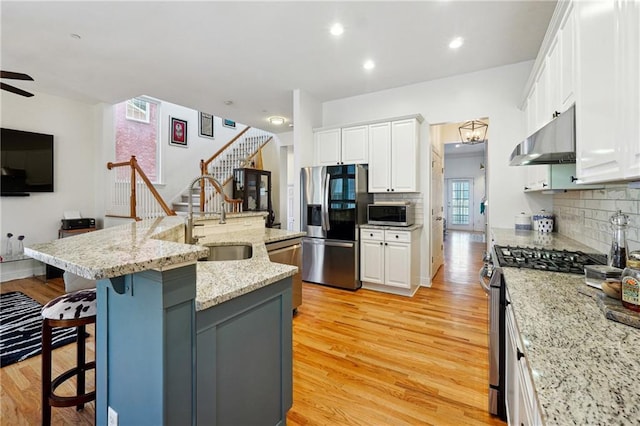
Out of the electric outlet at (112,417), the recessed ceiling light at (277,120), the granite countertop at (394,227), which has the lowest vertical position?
the electric outlet at (112,417)

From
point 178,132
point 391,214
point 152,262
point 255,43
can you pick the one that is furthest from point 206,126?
point 152,262

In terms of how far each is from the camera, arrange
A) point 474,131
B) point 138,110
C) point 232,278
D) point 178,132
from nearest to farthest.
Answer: point 232,278 → point 474,131 → point 138,110 → point 178,132

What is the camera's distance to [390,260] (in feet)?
12.7

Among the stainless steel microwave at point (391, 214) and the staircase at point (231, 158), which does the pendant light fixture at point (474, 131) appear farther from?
the staircase at point (231, 158)

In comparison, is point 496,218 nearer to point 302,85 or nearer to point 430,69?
point 430,69

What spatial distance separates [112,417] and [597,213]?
3108 millimetres

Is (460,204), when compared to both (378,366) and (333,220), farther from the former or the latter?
(378,366)

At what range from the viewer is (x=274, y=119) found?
598cm

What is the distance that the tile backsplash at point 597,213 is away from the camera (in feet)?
5.26

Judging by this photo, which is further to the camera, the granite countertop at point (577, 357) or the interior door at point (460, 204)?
the interior door at point (460, 204)

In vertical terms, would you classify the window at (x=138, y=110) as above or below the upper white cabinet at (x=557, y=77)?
above

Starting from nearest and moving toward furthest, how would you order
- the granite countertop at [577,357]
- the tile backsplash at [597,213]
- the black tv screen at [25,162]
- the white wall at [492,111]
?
the granite countertop at [577,357], the tile backsplash at [597,213], the white wall at [492,111], the black tv screen at [25,162]

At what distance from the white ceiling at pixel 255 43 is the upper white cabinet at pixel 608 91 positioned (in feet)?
5.15

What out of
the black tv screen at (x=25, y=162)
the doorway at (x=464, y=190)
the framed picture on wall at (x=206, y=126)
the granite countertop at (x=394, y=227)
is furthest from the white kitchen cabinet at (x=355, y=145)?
the doorway at (x=464, y=190)
